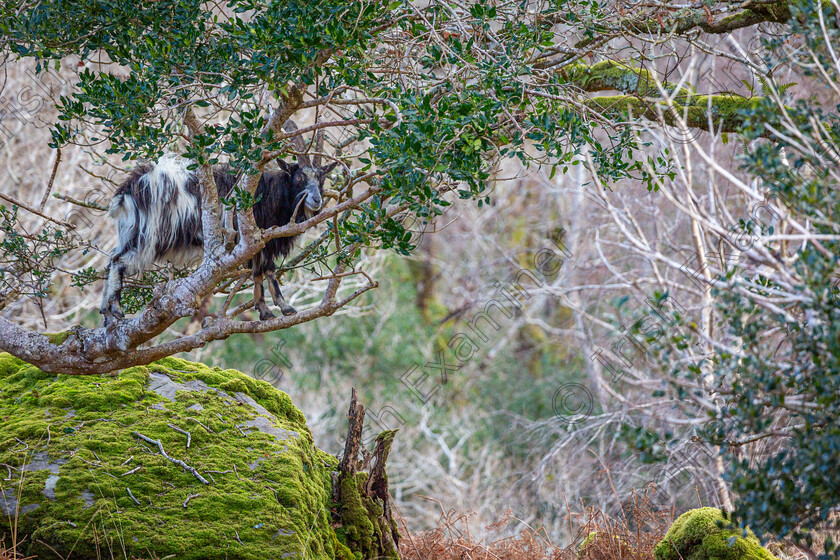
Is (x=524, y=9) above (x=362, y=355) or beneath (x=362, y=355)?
above

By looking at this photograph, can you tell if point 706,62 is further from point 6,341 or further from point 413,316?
point 6,341

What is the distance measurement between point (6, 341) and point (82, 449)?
0.64m

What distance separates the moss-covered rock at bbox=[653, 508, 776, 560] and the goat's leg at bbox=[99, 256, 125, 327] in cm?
328

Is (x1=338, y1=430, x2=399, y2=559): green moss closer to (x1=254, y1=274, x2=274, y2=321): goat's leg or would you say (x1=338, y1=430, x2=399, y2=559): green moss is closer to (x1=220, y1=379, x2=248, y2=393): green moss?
(x1=220, y1=379, x2=248, y2=393): green moss

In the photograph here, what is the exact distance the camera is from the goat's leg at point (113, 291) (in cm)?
401

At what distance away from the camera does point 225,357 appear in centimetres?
1148

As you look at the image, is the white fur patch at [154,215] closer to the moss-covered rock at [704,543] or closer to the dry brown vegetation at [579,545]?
the dry brown vegetation at [579,545]

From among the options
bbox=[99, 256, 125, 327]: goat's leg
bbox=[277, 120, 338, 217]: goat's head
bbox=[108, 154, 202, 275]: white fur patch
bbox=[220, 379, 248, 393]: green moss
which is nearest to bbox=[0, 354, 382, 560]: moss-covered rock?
bbox=[220, 379, 248, 393]: green moss

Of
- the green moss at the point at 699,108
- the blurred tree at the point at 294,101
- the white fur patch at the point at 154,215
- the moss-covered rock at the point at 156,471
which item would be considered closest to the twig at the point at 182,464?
the moss-covered rock at the point at 156,471

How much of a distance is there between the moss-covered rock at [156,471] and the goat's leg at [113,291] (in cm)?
37

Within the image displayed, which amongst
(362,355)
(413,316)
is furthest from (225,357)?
(413,316)

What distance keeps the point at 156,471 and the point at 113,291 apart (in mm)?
1147

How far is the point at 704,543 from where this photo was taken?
12.1 feet

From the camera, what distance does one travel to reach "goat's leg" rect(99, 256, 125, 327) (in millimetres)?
4008
